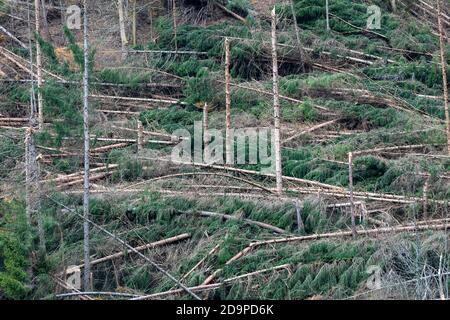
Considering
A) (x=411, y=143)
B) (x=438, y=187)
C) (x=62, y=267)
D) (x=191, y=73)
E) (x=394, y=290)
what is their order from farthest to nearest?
(x=191, y=73) → (x=411, y=143) → (x=438, y=187) → (x=62, y=267) → (x=394, y=290)

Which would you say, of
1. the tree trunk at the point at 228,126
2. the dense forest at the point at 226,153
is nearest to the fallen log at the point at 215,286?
the dense forest at the point at 226,153

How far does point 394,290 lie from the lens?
48.1 ft

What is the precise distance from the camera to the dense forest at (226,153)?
15.7 metres

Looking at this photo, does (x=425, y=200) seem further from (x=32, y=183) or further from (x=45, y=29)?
(x=45, y=29)

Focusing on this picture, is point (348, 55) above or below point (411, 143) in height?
above

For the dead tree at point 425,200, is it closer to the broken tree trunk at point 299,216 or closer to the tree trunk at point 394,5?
the broken tree trunk at point 299,216

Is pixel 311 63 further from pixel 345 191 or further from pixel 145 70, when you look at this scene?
pixel 345 191

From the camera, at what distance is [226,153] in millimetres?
19938

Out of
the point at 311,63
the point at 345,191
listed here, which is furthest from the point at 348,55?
the point at 345,191

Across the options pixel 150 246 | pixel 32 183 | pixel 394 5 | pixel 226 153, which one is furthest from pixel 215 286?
pixel 394 5

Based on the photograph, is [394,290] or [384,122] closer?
[394,290]

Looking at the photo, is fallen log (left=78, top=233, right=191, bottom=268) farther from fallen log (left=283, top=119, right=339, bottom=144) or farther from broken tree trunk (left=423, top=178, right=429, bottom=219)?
fallen log (left=283, top=119, right=339, bottom=144)

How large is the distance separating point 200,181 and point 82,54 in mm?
3791

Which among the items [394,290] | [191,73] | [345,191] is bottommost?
[394,290]
